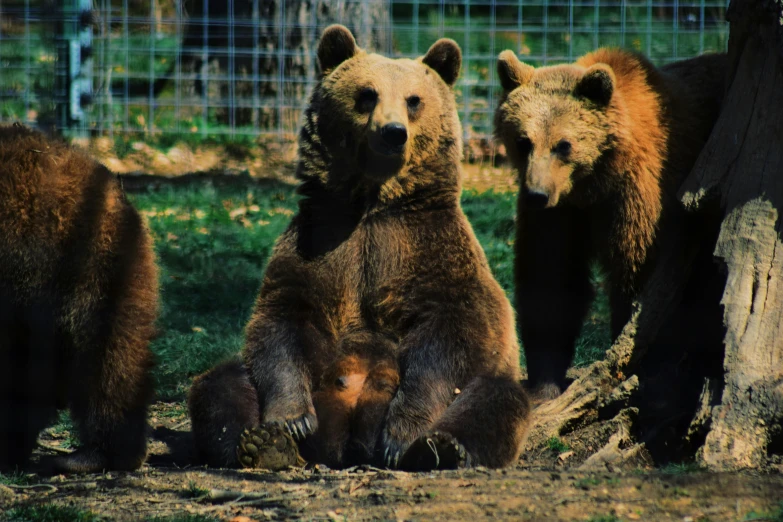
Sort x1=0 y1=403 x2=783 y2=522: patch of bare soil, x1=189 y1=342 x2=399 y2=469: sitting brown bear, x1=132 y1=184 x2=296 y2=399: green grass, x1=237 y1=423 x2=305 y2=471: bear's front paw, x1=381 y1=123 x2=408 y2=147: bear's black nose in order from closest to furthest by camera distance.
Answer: x1=0 y1=403 x2=783 y2=522: patch of bare soil < x1=237 y1=423 x2=305 y2=471: bear's front paw < x1=189 y1=342 x2=399 y2=469: sitting brown bear < x1=381 y1=123 x2=408 y2=147: bear's black nose < x1=132 y1=184 x2=296 y2=399: green grass

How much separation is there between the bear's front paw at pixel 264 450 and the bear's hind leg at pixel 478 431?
0.54 m

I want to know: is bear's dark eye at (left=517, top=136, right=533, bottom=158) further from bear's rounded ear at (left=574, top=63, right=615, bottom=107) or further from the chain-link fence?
the chain-link fence

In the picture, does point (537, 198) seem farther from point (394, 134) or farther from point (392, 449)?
point (392, 449)

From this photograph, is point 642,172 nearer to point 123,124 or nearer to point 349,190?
point 349,190

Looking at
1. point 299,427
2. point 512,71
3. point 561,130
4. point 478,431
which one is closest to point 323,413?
point 299,427

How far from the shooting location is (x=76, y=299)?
435 cm

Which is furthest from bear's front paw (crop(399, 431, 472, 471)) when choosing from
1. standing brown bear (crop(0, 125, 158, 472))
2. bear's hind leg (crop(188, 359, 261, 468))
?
standing brown bear (crop(0, 125, 158, 472))

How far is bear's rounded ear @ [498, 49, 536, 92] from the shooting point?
574 cm

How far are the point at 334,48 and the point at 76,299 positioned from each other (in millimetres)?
1971

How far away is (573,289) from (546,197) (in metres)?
0.82

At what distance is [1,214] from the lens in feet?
14.2

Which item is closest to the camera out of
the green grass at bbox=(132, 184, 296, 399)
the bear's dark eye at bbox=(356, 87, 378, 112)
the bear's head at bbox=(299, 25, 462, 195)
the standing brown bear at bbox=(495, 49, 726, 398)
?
the bear's head at bbox=(299, 25, 462, 195)

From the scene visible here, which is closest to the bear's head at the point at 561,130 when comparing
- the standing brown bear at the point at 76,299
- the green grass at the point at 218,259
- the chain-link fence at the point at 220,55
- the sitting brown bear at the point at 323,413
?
the sitting brown bear at the point at 323,413

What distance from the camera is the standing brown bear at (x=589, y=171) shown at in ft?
17.7
